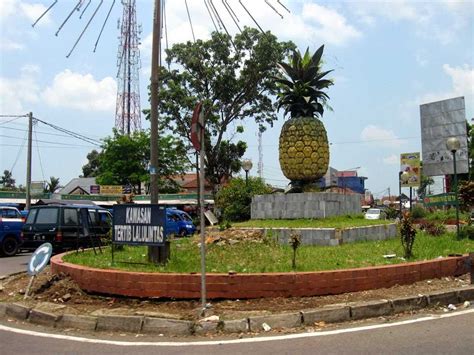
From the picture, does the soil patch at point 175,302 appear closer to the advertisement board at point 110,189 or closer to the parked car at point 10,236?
the parked car at point 10,236

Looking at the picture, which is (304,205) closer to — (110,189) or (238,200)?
(238,200)

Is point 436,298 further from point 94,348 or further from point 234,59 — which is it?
point 234,59

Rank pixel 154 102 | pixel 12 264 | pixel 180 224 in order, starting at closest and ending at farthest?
pixel 154 102, pixel 12 264, pixel 180 224

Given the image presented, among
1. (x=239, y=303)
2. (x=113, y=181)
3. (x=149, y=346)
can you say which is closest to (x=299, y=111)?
(x=239, y=303)

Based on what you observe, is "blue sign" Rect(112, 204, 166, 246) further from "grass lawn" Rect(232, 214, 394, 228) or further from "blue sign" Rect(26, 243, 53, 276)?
"grass lawn" Rect(232, 214, 394, 228)

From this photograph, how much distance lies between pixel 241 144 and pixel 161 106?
6.07 m

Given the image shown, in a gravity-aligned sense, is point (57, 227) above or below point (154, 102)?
below

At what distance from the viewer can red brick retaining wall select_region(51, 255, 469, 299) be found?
25.6ft

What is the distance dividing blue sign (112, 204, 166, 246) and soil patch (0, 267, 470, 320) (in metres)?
1.17

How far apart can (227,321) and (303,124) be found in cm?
1065

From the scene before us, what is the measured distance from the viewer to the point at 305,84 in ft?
55.5

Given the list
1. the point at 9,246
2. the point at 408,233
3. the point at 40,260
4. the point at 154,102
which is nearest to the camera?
the point at 40,260

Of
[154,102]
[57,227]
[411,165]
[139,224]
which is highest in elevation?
[411,165]

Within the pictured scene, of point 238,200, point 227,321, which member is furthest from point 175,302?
point 238,200
